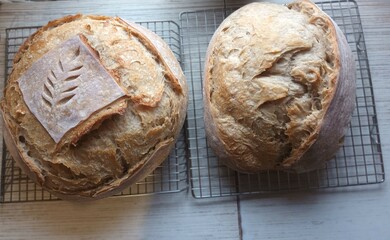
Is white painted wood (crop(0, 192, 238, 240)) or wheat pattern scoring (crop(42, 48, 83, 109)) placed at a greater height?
wheat pattern scoring (crop(42, 48, 83, 109))

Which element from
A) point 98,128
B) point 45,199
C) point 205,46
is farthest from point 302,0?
point 45,199

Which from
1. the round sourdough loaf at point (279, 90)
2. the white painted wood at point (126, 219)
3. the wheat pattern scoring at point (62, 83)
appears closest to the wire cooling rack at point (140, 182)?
the white painted wood at point (126, 219)

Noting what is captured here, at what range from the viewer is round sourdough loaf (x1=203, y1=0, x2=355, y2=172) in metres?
1.29

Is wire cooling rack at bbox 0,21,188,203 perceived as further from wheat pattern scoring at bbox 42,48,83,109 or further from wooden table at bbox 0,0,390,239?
wheat pattern scoring at bbox 42,48,83,109

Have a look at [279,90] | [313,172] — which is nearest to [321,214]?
[313,172]

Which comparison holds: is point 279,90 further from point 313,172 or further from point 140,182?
point 140,182

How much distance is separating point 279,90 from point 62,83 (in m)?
0.68

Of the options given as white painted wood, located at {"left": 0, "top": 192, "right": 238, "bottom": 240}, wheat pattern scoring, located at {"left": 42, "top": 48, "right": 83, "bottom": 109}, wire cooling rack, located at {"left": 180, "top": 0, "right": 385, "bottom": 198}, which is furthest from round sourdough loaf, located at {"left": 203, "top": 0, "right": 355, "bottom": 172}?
wheat pattern scoring, located at {"left": 42, "top": 48, "right": 83, "bottom": 109}

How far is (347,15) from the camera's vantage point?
170 cm

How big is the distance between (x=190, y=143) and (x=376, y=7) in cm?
97

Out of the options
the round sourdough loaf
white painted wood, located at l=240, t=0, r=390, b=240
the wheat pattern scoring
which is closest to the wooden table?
white painted wood, located at l=240, t=0, r=390, b=240

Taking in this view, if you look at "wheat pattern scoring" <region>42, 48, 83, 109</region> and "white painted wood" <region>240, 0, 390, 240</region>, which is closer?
"wheat pattern scoring" <region>42, 48, 83, 109</region>

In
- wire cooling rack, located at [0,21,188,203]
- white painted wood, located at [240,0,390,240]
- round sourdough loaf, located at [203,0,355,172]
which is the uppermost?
round sourdough loaf, located at [203,0,355,172]

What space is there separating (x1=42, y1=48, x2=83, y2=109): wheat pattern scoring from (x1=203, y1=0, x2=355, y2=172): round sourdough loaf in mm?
428
